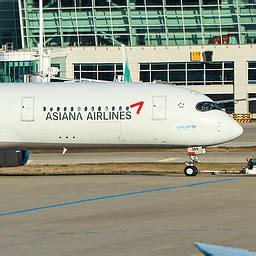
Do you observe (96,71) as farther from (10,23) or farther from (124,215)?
(124,215)

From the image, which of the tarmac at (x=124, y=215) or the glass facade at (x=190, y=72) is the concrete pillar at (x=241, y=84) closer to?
the glass facade at (x=190, y=72)

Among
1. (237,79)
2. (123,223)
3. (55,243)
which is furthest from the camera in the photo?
(237,79)

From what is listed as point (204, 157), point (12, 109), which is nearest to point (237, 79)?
point (204, 157)

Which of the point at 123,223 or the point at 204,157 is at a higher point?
the point at 123,223

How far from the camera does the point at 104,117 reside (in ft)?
134

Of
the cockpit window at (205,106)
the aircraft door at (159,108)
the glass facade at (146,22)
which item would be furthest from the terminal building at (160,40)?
the aircraft door at (159,108)

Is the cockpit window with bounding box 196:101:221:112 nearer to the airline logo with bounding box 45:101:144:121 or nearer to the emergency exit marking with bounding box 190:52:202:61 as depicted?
the airline logo with bounding box 45:101:144:121

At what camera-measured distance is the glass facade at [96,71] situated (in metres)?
103

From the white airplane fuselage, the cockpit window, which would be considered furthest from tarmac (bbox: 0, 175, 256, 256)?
the cockpit window

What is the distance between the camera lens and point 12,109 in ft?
135

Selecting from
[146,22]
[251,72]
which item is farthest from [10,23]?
[251,72]

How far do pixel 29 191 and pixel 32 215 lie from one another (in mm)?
7308

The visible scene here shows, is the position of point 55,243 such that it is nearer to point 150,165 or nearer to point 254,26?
point 150,165

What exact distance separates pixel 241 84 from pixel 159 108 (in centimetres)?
6348
